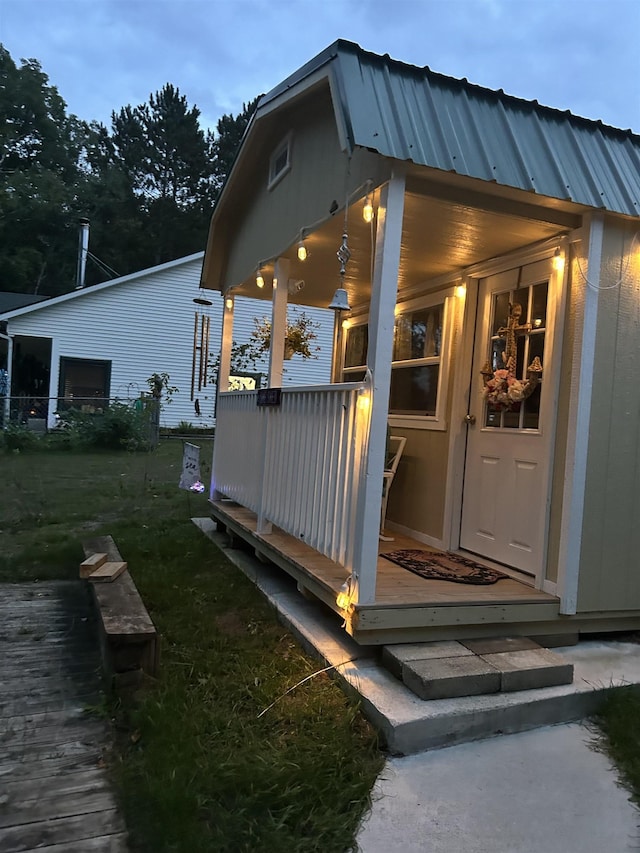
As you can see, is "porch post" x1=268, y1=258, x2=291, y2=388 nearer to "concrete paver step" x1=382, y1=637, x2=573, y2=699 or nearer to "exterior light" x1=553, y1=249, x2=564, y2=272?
"exterior light" x1=553, y1=249, x2=564, y2=272

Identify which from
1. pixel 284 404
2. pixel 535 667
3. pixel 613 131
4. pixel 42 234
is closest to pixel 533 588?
pixel 535 667

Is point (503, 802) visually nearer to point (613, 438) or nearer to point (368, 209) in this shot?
point (613, 438)

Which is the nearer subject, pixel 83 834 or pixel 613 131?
pixel 83 834

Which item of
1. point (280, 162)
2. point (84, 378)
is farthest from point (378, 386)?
point (84, 378)

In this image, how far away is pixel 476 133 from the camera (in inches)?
122

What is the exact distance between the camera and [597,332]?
3369 millimetres

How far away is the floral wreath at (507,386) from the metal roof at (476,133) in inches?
40.2

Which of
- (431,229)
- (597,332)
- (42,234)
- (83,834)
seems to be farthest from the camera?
(42,234)

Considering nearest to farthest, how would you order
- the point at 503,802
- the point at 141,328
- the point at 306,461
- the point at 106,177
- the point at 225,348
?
the point at 503,802
the point at 306,461
the point at 225,348
the point at 141,328
the point at 106,177

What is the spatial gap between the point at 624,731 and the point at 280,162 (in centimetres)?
453

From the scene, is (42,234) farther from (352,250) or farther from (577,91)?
(577,91)

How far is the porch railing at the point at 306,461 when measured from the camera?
10.4ft

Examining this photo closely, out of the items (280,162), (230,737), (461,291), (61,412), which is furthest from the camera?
(61,412)

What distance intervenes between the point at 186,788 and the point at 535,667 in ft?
5.21
